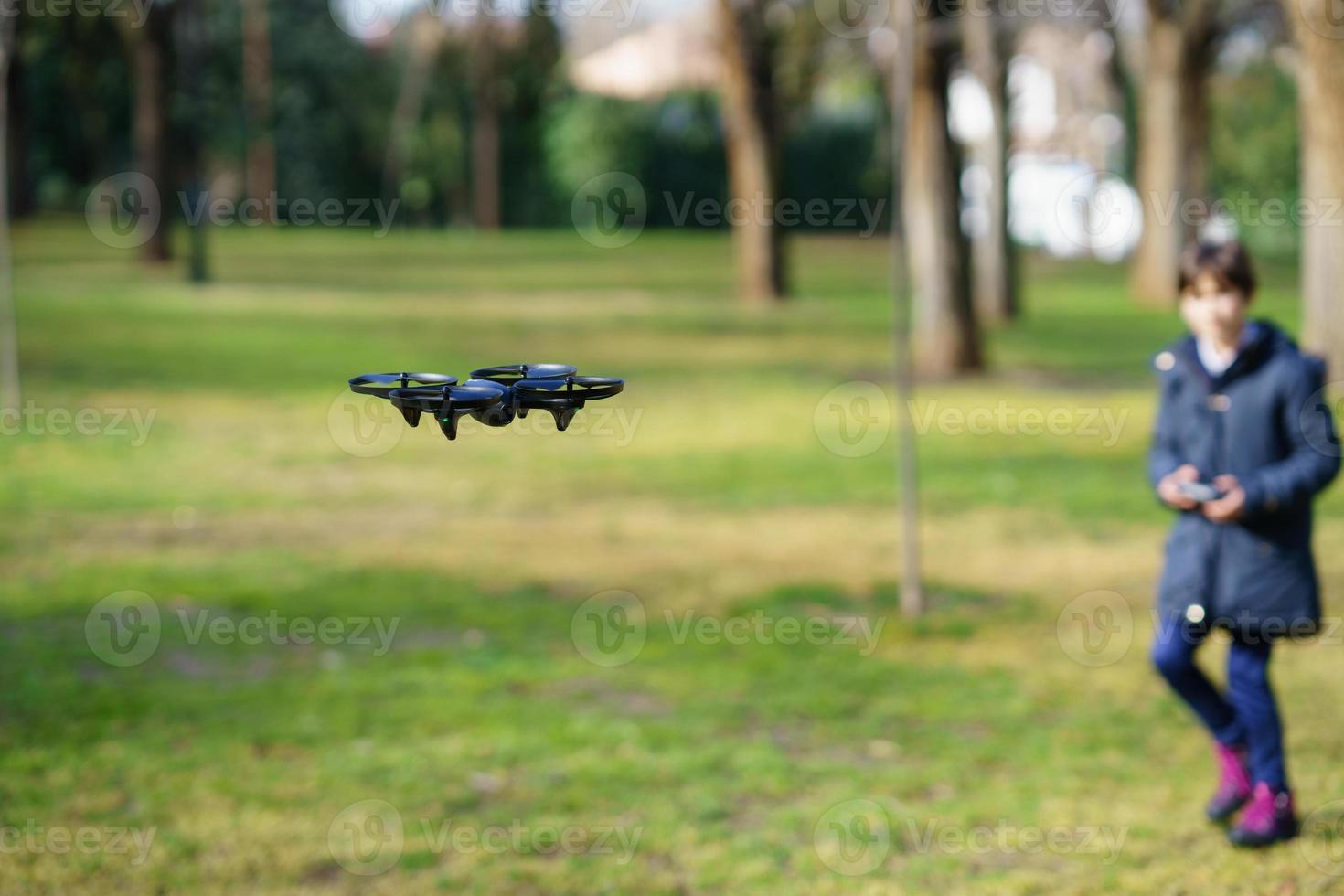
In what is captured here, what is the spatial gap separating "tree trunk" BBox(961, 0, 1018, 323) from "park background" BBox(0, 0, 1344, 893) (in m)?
0.08

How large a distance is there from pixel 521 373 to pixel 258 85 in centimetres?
4157

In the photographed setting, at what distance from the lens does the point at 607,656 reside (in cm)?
743

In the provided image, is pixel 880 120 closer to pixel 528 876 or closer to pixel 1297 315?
pixel 1297 315

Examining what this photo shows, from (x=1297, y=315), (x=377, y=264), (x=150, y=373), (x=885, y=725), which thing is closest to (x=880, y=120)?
(x=377, y=264)

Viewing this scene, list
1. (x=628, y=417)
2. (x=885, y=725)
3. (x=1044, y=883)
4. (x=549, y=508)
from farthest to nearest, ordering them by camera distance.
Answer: (x=628, y=417) → (x=549, y=508) → (x=885, y=725) → (x=1044, y=883)

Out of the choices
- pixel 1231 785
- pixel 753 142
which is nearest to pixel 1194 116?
pixel 753 142

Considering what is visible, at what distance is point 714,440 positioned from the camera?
44.8 ft

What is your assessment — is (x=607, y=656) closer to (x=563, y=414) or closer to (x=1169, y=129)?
(x=563, y=414)

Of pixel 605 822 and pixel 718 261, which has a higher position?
pixel 718 261

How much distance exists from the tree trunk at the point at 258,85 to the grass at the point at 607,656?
2540 centimetres

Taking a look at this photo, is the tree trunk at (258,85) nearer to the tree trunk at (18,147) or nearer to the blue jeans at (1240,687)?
the tree trunk at (18,147)

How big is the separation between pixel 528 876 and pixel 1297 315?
21.5m

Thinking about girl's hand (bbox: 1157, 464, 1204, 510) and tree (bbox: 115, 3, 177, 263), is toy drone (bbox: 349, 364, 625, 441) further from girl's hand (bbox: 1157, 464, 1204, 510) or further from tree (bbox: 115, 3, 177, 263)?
tree (bbox: 115, 3, 177, 263)

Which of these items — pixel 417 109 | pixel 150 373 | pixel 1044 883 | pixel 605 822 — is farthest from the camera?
pixel 417 109
